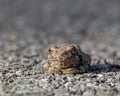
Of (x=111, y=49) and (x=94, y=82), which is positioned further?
(x=111, y=49)

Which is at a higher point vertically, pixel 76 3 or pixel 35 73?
pixel 76 3

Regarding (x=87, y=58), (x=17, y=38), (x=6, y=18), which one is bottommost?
(x=87, y=58)

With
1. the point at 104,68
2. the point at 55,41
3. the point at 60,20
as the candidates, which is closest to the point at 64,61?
the point at 104,68

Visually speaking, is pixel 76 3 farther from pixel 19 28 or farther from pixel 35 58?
pixel 35 58

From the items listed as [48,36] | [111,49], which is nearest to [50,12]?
[48,36]

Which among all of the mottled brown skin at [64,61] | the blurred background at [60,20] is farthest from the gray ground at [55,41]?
the mottled brown skin at [64,61]

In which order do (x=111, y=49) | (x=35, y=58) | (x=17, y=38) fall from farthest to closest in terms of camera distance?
1. (x=17, y=38)
2. (x=111, y=49)
3. (x=35, y=58)

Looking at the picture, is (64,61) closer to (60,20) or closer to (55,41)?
(55,41)

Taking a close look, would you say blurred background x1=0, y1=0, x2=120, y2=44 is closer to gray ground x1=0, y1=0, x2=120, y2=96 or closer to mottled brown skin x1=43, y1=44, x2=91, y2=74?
gray ground x1=0, y1=0, x2=120, y2=96
